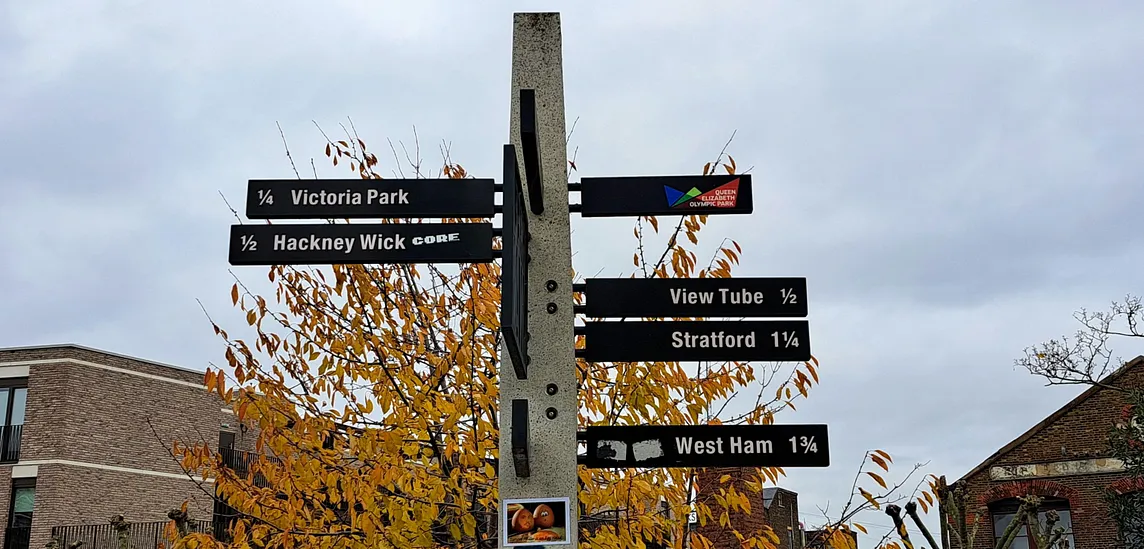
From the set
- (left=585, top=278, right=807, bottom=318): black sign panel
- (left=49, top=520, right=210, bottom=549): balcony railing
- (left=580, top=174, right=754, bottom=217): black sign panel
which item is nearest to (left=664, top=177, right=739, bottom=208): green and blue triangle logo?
(left=580, top=174, right=754, bottom=217): black sign panel

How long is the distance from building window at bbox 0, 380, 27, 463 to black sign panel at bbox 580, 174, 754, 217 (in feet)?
103

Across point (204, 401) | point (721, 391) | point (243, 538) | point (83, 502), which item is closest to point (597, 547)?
point (721, 391)

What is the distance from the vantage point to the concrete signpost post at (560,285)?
454 cm

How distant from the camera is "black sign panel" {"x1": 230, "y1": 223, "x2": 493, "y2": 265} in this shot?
15.7 ft

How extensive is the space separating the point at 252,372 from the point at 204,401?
3025 centimetres

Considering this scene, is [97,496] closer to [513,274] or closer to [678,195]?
[678,195]

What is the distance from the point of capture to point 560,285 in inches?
184

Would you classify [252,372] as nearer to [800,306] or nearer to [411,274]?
[411,274]

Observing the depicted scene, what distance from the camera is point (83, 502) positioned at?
104ft

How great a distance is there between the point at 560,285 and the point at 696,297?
2.24ft

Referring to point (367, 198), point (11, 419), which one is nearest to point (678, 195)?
point (367, 198)

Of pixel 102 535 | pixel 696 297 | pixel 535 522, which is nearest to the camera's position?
pixel 535 522

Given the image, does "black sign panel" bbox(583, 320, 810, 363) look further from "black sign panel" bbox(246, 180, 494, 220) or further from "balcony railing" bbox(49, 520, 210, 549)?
"balcony railing" bbox(49, 520, 210, 549)

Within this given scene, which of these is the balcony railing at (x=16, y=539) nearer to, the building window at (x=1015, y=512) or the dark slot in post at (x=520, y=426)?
the building window at (x=1015, y=512)
